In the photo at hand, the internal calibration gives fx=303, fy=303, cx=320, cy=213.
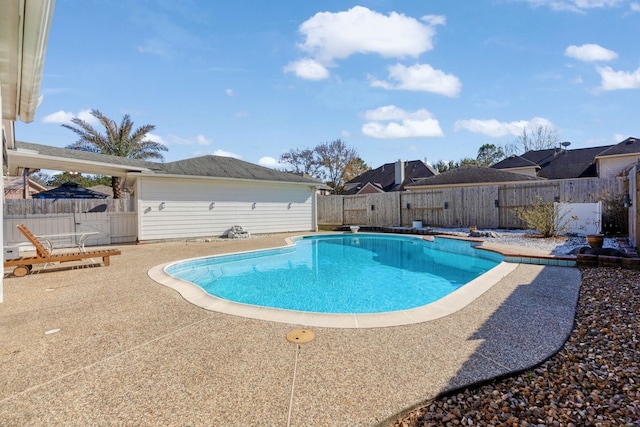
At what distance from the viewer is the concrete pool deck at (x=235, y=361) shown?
86.0 inches

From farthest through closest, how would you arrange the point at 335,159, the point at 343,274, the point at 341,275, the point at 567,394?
the point at 335,159
the point at 343,274
the point at 341,275
the point at 567,394

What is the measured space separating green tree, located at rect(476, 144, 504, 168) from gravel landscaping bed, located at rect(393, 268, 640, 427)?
42001 mm

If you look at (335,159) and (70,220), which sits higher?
(335,159)

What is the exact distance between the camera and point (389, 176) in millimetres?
33469

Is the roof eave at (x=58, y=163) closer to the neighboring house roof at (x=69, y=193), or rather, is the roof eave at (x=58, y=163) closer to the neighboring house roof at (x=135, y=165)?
the neighboring house roof at (x=135, y=165)

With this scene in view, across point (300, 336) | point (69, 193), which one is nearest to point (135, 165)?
point (69, 193)

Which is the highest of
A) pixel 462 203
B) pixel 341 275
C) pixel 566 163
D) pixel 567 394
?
pixel 566 163

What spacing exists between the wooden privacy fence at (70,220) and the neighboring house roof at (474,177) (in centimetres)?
1743

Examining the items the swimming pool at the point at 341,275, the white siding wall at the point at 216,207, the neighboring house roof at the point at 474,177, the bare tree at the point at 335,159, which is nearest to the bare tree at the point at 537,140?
the bare tree at the point at 335,159

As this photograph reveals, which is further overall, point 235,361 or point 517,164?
point 517,164

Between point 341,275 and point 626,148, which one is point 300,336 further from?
point 626,148

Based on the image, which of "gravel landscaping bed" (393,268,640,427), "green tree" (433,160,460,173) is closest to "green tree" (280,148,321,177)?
"green tree" (433,160,460,173)

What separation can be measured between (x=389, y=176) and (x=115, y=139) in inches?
987

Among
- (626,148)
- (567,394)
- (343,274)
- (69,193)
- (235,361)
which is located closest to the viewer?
(567,394)
